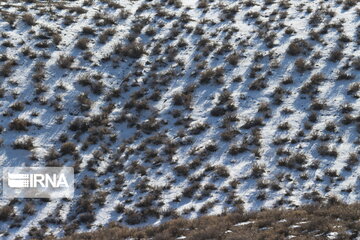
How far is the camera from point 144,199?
12.1 m

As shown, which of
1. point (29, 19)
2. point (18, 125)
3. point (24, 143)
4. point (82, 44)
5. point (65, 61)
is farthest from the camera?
point (29, 19)

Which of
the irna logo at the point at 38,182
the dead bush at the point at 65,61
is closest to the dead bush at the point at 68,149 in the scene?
the irna logo at the point at 38,182

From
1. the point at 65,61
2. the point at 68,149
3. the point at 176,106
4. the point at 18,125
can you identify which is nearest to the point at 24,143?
the point at 18,125

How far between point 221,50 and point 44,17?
643 cm

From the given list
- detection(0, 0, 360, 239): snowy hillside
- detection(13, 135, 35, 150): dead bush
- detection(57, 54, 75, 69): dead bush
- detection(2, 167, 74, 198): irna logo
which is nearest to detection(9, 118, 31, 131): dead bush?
detection(0, 0, 360, 239): snowy hillside

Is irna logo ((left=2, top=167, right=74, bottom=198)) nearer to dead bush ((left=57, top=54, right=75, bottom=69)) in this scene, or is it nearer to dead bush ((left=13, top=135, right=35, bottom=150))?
dead bush ((left=13, top=135, right=35, bottom=150))

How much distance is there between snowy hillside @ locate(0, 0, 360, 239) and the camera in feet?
39.8

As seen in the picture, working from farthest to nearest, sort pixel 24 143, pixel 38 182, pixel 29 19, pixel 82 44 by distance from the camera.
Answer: pixel 29 19 < pixel 82 44 < pixel 24 143 < pixel 38 182

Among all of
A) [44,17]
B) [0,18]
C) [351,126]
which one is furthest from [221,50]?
[0,18]

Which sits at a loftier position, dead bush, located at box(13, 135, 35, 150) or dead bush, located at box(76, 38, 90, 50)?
dead bush, located at box(76, 38, 90, 50)

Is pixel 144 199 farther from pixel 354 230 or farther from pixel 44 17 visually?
pixel 44 17

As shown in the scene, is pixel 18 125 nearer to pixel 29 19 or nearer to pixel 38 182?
pixel 38 182

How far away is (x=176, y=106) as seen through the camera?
15.1m

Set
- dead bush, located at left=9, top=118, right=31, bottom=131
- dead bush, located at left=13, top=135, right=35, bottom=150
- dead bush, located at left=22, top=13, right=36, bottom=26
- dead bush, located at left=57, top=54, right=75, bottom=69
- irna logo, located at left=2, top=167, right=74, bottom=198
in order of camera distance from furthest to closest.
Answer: dead bush, located at left=22, top=13, right=36, bottom=26 → dead bush, located at left=57, top=54, right=75, bottom=69 → dead bush, located at left=9, top=118, right=31, bottom=131 → dead bush, located at left=13, top=135, right=35, bottom=150 → irna logo, located at left=2, top=167, right=74, bottom=198
